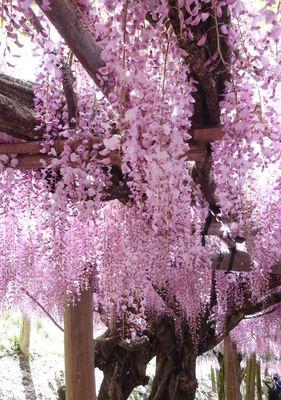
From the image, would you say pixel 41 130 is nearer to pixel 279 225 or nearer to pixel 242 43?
pixel 242 43

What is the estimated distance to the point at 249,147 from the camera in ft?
5.62

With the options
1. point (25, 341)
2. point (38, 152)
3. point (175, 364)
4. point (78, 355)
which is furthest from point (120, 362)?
point (25, 341)

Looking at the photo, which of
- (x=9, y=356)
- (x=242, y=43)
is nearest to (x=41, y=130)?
(x=242, y=43)

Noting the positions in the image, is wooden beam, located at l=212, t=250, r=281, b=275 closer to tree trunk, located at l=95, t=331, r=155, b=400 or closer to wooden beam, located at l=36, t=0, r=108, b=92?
tree trunk, located at l=95, t=331, r=155, b=400

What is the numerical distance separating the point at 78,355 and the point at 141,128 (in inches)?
109

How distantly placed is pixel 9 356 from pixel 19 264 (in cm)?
525

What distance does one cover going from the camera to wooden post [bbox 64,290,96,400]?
387cm

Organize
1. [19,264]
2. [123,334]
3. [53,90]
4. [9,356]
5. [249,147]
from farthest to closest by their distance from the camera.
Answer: [9,356] < [123,334] < [19,264] < [53,90] < [249,147]

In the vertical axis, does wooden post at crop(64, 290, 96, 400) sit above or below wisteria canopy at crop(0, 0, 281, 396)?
below

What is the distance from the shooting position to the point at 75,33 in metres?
1.37

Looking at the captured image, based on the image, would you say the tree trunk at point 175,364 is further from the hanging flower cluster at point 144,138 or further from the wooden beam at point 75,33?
the wooden beam at point 75,33

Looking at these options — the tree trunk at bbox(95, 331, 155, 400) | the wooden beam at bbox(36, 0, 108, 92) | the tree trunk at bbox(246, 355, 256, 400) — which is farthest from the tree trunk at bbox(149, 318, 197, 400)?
the wooden beam at bbox(36, 0, 108, 92)

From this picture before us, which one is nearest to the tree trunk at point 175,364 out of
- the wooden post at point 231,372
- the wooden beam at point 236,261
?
the wooden post at point 231,372

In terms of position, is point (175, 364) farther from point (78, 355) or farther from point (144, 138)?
point (144, 138)
